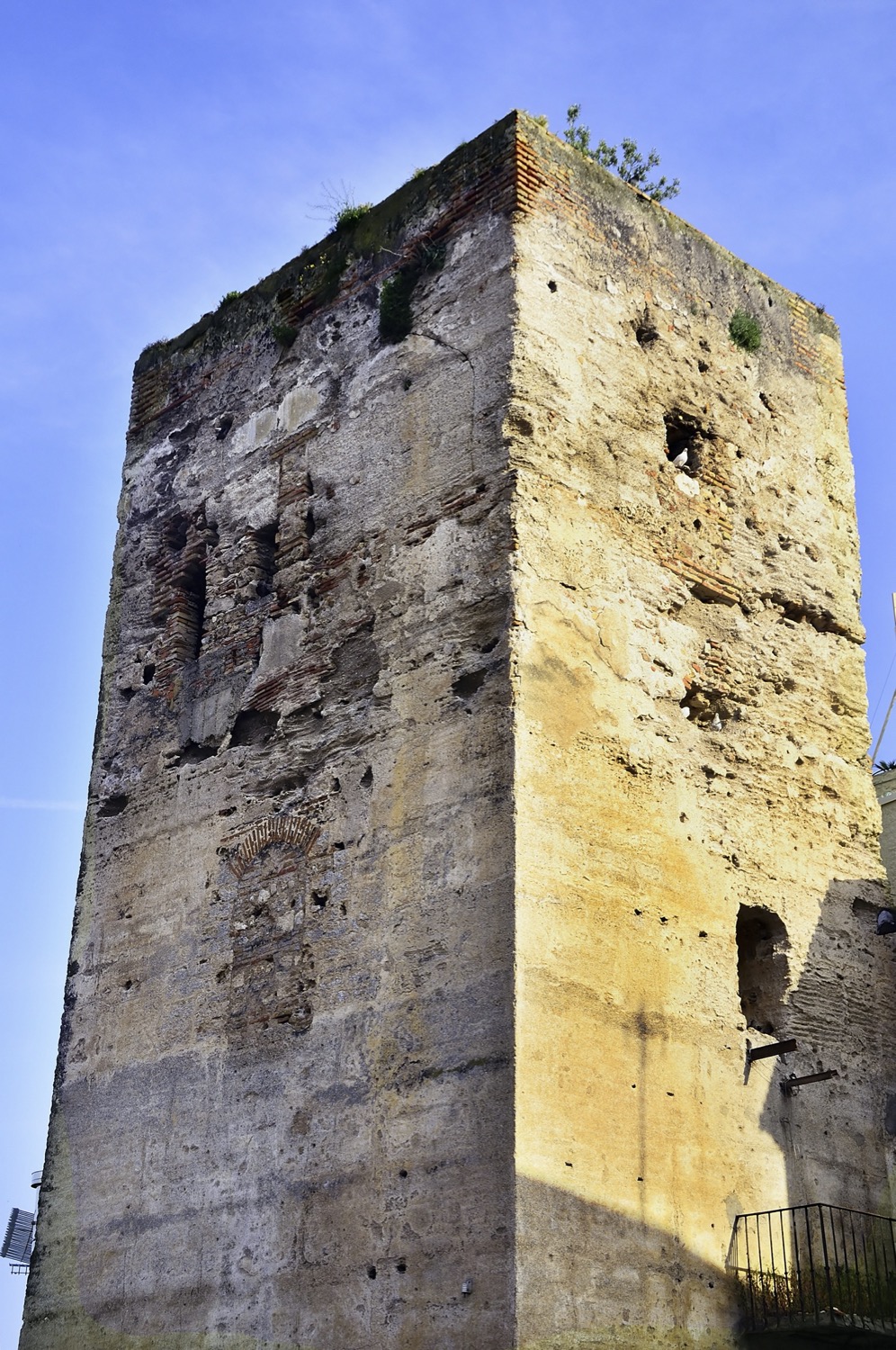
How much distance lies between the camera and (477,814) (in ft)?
30.8

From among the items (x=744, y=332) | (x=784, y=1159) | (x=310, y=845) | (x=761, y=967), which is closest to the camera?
(x=784, y=1159)

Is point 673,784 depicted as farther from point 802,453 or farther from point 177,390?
point 177,390

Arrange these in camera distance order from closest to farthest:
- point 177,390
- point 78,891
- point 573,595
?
1. point 573,595
2. point 78,891
3. point 177,390

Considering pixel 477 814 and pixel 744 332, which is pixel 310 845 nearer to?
pixel 477 814

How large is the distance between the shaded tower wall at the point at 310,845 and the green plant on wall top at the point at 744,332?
2075mm

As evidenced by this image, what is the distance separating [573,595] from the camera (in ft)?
33.3

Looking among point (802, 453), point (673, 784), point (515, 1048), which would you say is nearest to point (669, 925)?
point (673, 784)

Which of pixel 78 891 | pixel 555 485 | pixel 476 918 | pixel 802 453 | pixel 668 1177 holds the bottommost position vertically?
pixel 668 1177

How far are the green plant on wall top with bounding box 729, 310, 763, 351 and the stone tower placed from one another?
0.08m

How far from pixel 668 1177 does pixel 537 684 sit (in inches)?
107

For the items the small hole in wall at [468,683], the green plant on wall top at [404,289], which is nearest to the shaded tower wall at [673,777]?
the small hole in wall at [468,683]

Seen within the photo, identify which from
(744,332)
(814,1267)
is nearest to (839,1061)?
(814,1267)

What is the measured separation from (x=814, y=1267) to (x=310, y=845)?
12.2 ft

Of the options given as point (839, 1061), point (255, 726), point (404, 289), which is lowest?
point (839, 1061)
